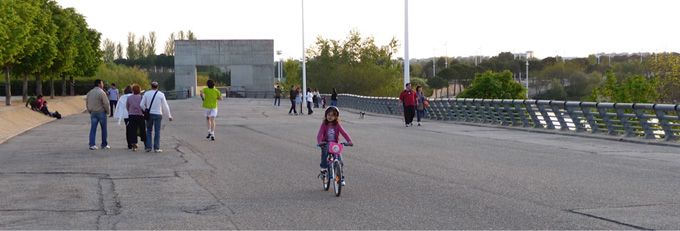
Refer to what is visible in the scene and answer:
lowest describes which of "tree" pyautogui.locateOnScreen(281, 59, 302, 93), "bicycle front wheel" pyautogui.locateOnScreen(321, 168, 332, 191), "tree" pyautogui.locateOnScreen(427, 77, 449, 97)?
"bicycle front wheel" pyautogui.locateOnScreen(321, 168, 332, 191)

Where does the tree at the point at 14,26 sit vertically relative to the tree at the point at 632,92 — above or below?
above

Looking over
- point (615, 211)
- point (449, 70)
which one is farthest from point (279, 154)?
point (449, 70)

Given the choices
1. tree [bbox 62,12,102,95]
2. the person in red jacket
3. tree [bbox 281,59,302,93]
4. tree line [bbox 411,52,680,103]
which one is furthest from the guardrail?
tree [bbox 281,59,302,93]

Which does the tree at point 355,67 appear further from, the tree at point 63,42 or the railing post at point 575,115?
the railing post at point 575,115

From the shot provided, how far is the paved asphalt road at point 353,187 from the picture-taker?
10.6m

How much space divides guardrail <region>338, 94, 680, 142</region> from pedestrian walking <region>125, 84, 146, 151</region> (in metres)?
12.0

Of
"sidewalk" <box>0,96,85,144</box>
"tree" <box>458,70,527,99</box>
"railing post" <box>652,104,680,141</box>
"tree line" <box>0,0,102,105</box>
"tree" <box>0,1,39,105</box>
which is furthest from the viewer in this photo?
"tree" <box>458,70,527,99</box>

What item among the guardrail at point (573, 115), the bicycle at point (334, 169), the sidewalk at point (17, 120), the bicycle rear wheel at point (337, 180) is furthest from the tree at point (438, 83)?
the bicycle rear wheel at point (337, 180)

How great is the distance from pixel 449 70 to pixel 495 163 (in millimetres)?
132785

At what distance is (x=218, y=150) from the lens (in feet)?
72.2

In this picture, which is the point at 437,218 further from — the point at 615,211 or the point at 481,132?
the point at 481,132

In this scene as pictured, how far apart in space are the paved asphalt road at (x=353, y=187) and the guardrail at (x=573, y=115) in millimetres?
1580

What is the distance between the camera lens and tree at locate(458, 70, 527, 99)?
240 ft

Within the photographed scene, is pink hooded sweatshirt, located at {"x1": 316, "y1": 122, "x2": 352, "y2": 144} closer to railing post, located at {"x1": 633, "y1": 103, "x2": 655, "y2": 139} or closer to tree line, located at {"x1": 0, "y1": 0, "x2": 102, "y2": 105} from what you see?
railing post, located at {"x1": 633, "y1": 103, "x2": 655, "y2": 139}
